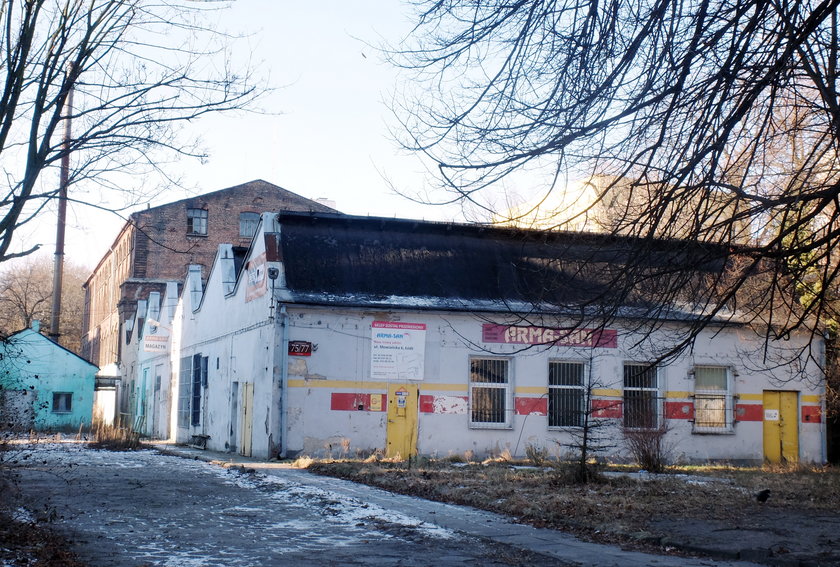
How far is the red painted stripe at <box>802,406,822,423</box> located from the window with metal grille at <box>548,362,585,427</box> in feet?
23.0

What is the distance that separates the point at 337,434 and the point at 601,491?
9.42 metres

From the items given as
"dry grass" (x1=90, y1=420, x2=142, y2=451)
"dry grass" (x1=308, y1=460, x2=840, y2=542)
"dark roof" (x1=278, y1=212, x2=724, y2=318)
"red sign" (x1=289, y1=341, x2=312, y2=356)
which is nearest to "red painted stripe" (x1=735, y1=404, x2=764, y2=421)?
"dark roof" (x1=278, y1=212, x2=724, y2=318)

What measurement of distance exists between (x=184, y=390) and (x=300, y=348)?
14296mm

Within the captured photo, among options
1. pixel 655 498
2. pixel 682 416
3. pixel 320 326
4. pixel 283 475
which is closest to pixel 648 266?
pixel 655 498

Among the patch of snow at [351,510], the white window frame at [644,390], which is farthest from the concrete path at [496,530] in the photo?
the white window frame at [644,390]

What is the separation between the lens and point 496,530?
451 inches

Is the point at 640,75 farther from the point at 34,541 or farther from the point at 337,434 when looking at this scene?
the point at 337,434

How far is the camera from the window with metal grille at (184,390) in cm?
3450

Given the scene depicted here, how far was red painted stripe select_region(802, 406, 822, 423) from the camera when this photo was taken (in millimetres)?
26719

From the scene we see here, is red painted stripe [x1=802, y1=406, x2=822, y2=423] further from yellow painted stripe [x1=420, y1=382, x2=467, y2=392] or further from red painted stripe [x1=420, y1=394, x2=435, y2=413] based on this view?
red painted stripe [x1=420, y1=394, x2=435, y2=413]

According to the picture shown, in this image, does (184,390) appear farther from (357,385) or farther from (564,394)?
(564,394)

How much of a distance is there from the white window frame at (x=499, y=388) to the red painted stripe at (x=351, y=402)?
2.42 m

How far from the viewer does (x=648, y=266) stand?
9.19 m

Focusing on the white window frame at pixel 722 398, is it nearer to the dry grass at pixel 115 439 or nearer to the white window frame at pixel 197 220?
the dry grass at pixel 115 439
